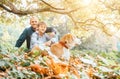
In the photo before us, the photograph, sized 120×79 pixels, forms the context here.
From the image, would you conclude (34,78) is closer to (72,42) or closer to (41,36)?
(72,42)

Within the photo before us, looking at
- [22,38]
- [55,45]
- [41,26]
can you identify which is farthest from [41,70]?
[22,38]

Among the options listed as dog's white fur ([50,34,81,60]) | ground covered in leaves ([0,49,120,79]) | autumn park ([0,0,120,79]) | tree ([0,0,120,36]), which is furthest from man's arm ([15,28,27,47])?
ground covered in leaves ([0,49,120,79])

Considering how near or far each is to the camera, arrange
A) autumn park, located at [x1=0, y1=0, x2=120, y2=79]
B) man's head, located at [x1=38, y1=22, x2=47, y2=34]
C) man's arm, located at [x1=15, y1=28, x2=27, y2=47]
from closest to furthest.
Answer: autumn park, located at [x1=0, y1=0, x2=120, y2=79] → man's head, located at [x1=38, y1=22, x2=47, y2=34] → man's arm, located at [x1=15, y1=28, x2=27, y2=47]

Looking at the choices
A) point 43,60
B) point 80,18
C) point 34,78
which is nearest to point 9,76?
point 34,78

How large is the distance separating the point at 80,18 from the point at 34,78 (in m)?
5.26

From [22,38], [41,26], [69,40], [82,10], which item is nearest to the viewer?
[69,40]

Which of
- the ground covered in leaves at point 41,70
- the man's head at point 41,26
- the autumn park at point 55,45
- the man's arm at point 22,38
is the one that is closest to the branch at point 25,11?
the autumn park at point 55,45

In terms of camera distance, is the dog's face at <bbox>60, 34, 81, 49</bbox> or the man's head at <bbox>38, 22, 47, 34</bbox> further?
the man's head at <bbox>38, 22, 47, 34</bbox>

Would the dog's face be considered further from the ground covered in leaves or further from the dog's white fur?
the ground covered in leaves

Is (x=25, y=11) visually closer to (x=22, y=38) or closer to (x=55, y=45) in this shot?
(x=22, y=38)

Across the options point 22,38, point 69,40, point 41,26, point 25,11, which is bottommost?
point 22,38

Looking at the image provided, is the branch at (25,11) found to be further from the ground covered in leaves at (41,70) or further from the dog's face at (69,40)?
the ground covered in leaves at (41,70)

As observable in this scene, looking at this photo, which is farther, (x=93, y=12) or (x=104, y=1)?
(x=93, y=12)

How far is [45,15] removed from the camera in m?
11.0
